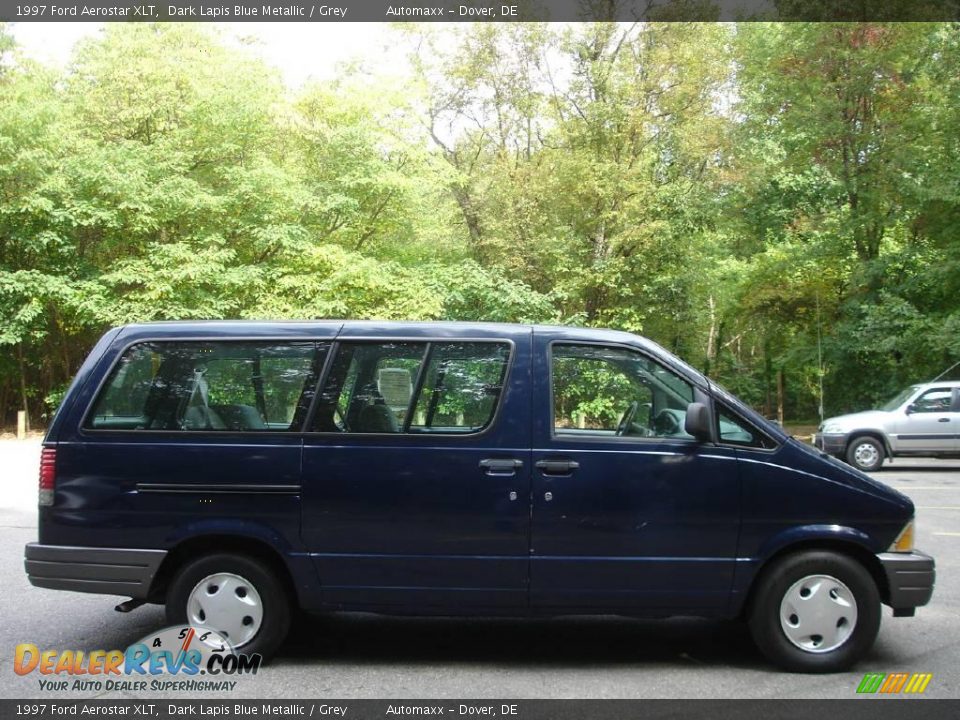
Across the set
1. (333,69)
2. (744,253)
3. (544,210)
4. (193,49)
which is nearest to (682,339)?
(744,253)

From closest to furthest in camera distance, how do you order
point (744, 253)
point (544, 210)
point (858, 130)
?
point (858, 130) → point (544, 210) → point (744, 253)

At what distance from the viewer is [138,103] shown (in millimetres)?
24531

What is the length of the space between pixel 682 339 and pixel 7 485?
67.6ft

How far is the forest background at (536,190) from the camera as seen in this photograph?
75.4ft

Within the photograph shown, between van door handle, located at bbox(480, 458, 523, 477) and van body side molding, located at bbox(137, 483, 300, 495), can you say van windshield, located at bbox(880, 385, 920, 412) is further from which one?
van body side molding, located at bbox(137, 483, 300, 495)

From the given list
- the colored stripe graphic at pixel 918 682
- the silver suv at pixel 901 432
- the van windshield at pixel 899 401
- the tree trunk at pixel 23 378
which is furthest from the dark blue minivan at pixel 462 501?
the tree trunk at pixel 23 378

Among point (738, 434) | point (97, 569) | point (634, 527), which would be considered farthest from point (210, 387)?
point (738, 434)

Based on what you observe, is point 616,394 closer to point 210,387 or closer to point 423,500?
point 423,500

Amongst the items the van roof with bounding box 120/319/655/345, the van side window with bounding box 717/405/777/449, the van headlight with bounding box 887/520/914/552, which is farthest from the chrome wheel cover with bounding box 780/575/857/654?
the van roof with bounding box 120/319/655/345

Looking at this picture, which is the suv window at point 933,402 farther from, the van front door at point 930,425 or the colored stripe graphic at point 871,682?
the colored stripe graphic at point 871,682

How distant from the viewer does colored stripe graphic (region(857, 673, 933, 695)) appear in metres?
4.61

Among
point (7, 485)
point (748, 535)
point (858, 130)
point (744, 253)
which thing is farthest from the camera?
point (744, 253)

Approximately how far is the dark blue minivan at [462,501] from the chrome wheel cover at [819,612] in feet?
0.04
